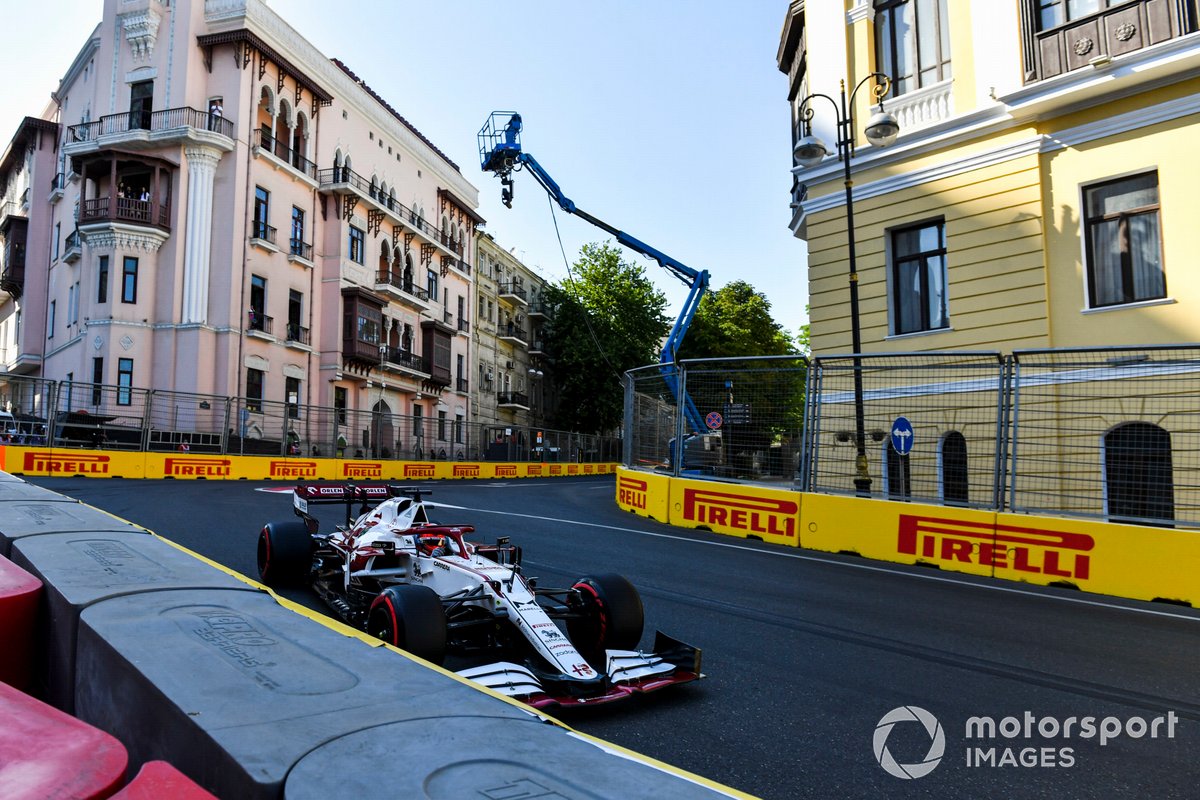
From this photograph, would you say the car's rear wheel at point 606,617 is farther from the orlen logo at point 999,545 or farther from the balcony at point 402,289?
the balcony at point 402,289

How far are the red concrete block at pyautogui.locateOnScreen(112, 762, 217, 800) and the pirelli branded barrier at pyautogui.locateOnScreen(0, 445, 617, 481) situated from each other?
1848cm

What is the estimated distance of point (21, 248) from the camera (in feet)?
131

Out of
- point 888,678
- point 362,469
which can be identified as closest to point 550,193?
point 362,469

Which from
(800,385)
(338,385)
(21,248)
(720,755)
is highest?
(21,248)

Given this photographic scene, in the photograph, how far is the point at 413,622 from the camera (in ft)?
13.0

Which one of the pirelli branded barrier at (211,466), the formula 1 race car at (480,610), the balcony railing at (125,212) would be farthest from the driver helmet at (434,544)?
the balcony railing at (125,212)

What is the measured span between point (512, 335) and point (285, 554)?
47.6 m

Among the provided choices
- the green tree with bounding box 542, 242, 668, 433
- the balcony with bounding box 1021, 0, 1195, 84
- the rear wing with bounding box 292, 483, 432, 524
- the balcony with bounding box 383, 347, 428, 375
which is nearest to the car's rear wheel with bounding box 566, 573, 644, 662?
the rear wing with bounding box 292, 483, 432, 524

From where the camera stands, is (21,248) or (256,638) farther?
(21,248)

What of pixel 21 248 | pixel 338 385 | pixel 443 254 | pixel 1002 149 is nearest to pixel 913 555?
pixel 1002 149

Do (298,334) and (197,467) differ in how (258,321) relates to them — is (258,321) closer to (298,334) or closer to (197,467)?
(298,334)

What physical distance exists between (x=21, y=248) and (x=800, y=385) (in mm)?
44858

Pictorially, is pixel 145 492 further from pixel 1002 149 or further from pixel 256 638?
pixel 1002 149

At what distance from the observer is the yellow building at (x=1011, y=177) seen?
11031 mm
